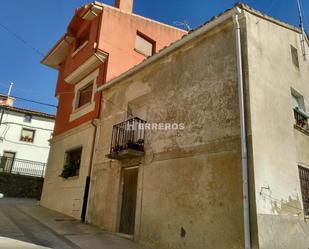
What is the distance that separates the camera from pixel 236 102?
6.05 m

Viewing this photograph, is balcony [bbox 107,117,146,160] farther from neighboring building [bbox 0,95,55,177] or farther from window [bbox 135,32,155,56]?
neighboring building [bbox 0,95,55,177]

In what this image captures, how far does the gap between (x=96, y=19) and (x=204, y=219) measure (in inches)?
382

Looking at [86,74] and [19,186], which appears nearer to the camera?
[86,74]

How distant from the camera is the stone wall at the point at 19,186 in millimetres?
18734

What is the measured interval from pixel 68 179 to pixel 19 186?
9.89m

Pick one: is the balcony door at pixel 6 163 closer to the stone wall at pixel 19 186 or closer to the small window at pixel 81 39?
the stone wall at pixel 19 186

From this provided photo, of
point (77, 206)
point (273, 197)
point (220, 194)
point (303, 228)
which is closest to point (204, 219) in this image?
point (220, 194)

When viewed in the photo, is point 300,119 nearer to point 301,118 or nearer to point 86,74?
point 301,118

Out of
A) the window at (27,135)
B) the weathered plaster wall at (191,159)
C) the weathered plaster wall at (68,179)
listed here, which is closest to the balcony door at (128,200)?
the weathered plaster wall at (191,159)

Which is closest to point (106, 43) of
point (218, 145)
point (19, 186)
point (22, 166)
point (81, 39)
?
point (81, 39)

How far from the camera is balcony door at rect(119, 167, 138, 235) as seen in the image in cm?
809

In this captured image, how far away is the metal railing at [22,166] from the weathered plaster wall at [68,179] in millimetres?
10695

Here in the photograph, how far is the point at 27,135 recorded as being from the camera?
27062mm

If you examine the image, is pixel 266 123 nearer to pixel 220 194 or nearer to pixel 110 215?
pixel 220 194
